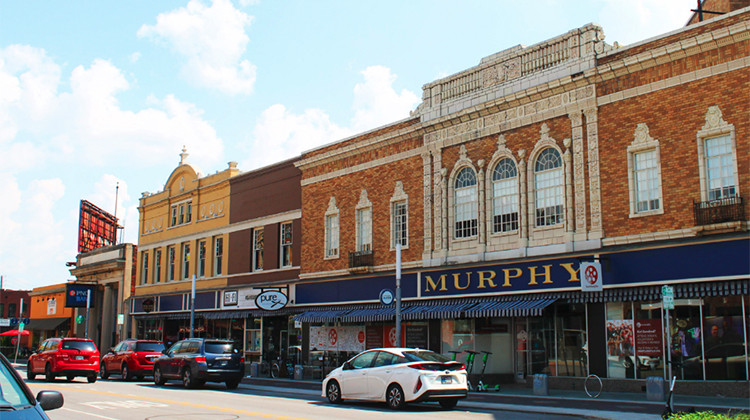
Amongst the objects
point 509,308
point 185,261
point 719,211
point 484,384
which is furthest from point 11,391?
point 185,261

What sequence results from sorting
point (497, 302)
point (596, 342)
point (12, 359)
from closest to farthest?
1. point (596, 342)
2. point (497, 302)
3. point (12, 359)

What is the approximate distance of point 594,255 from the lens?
21719 mm

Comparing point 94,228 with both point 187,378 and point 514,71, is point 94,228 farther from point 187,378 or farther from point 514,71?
point 514,71

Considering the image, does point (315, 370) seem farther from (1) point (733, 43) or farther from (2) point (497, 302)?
(1) point (733, 43)

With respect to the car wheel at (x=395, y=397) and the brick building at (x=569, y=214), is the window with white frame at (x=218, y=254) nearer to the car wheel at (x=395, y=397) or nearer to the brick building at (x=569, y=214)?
the brick building at (x=569, y=214)

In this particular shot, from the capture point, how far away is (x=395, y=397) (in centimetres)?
1723

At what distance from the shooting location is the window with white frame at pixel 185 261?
143ft

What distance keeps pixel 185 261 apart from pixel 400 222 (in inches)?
760

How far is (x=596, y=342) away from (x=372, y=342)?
10618 millimetres

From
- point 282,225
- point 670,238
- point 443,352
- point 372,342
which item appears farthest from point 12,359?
point 670,238

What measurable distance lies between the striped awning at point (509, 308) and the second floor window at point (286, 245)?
43.0 ft

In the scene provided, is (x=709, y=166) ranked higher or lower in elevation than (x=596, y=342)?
higher

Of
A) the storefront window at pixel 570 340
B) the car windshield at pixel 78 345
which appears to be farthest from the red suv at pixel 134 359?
the storefront window at pixel 570 340

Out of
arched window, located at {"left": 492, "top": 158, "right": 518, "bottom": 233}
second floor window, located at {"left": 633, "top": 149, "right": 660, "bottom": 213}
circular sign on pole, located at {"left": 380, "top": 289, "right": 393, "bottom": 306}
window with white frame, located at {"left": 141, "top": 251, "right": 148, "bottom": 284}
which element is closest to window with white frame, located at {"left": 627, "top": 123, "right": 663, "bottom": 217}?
second floor window, located at {"left": 633, "top": 149, "right": 660, "bottom": 213}
